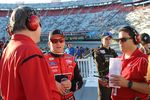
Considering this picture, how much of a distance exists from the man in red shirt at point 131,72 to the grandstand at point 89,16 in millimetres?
29555

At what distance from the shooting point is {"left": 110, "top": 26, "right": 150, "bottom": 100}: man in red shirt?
349 centimetres

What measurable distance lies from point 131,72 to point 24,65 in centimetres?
163

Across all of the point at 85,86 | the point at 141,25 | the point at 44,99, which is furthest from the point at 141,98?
the point at 141,25

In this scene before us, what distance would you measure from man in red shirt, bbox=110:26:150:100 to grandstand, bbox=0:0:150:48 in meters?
29.6

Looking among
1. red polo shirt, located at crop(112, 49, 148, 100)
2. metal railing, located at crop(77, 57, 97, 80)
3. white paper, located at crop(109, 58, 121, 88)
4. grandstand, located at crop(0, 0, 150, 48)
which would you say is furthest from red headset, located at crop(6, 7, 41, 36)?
grandstand, located at crop(0, 0, 150, 48)

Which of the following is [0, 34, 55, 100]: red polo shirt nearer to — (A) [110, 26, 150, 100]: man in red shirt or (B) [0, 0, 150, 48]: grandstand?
(A) [110, 26, 150, 100]: man in red shirt

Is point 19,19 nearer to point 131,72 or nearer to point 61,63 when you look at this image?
point 131,72

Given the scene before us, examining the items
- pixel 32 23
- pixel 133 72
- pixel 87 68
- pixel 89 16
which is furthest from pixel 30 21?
pixel 89 16

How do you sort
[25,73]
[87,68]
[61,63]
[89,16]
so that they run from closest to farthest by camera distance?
[25,73]
[61,63]
[87,68]
[89,16]

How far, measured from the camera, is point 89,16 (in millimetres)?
47406

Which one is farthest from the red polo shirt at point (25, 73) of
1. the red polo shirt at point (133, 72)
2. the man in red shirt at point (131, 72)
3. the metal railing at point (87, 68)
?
the metal railing at point (87, 68)

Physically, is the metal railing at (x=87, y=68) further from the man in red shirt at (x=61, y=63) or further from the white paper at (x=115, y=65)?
the white paper at (x=115, y=65)

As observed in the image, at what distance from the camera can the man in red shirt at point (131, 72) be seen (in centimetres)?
349

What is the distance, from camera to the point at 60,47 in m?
4.22
